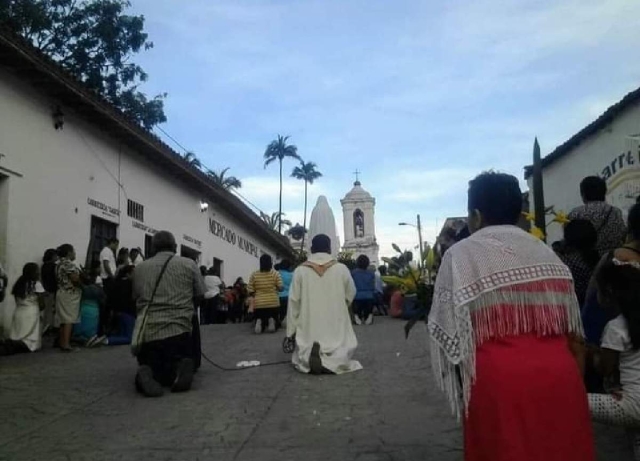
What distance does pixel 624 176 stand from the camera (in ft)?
51.8

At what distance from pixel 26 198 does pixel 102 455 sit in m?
8.71

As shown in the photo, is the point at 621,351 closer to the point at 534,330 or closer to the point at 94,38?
the point at 534,330

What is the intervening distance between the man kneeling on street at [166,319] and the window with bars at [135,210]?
991 cm

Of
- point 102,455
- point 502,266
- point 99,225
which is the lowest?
point 102,455

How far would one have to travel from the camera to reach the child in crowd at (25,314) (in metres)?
11.0

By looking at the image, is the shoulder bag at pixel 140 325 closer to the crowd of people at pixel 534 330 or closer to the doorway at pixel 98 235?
the crowd of people at pixel 534 330

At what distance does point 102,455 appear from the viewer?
5332mm

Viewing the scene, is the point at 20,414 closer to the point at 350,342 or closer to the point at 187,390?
the point at 187,390

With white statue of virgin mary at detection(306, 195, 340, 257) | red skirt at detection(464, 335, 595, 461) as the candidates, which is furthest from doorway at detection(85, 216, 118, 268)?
red skirt at detection(464, 335, 595, 461)

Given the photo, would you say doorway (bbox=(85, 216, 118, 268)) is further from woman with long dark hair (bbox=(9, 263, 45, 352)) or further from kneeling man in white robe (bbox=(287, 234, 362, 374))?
kneeling man in white robe (bbox=(287, 234, 362, 374))

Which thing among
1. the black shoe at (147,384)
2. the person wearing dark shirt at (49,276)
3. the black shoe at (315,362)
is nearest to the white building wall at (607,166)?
the black shoe at (315,362)

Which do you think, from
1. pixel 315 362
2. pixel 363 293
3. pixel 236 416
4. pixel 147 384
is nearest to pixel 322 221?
pixel 363 293

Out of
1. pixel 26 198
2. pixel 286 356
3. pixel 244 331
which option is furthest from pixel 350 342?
pixel 26 198

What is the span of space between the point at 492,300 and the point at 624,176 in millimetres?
13717
